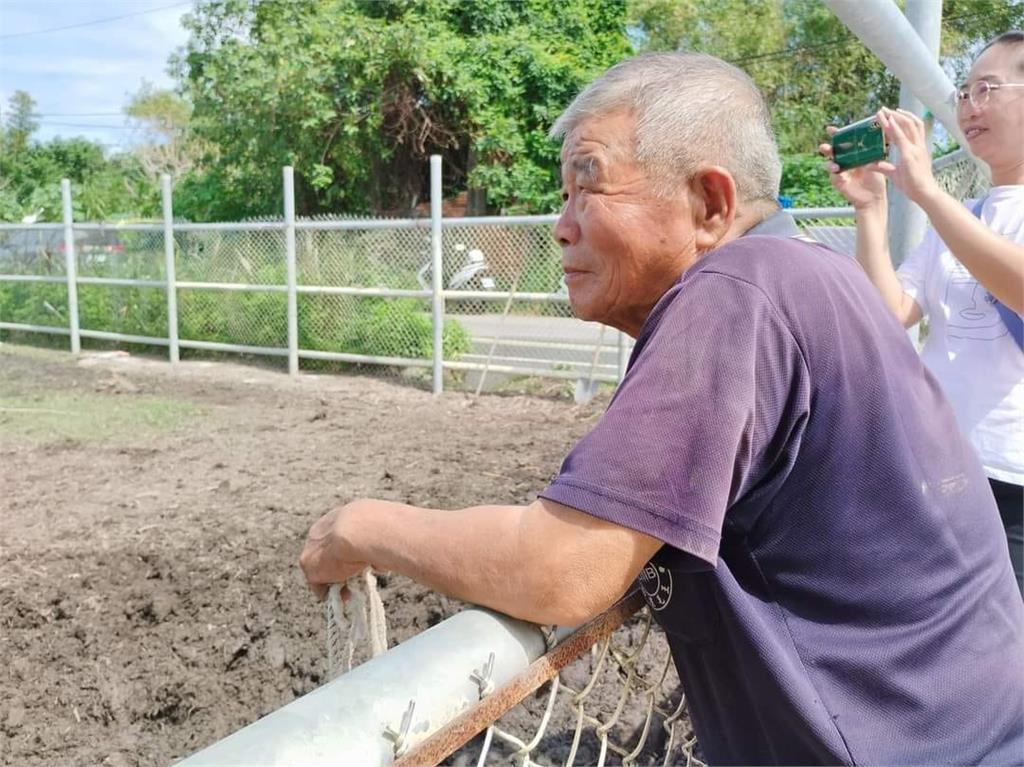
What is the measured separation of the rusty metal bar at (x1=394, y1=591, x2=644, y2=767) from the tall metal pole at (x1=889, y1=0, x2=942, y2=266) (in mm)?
1603

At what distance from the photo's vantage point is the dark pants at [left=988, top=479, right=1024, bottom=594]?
203cm

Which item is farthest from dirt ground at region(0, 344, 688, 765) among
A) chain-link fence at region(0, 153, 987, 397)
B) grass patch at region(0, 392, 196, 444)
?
chain-link fence at region(0, 153, 987, 397)

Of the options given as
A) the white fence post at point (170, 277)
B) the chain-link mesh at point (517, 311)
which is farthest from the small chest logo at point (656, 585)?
the white fence post at point (170, 277)

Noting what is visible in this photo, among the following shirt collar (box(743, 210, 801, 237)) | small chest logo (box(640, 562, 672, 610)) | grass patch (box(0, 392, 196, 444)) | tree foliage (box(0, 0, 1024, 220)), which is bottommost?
grass patch (box(0, 392, 196, 444))

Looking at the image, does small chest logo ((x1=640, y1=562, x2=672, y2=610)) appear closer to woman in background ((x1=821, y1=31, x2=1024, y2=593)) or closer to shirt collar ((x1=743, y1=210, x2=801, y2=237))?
shirt collar ((x1=743, y1=210, x2=801, y2=237))

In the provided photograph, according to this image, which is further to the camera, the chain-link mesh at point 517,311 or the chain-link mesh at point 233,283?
the chain-link mesh at point 233,283

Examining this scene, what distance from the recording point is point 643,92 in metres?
1.23

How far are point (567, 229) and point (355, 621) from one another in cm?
63

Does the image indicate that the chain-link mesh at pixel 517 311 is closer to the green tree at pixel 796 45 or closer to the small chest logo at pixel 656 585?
the small chest logo at pixel 656 585

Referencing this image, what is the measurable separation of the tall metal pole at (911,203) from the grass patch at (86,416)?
589cm


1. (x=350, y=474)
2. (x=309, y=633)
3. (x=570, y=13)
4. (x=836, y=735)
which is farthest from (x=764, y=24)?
(x=836, y=735)

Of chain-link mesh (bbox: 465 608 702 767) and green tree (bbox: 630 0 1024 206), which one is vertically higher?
green tree (bbox: 630 0 1024 206)

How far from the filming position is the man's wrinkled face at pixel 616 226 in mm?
1257

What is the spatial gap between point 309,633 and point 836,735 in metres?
2.57
